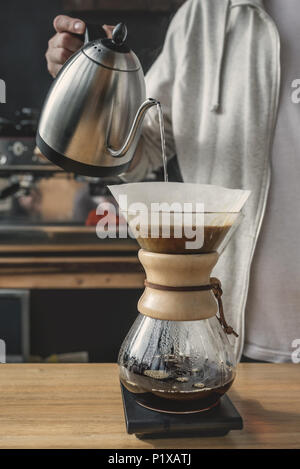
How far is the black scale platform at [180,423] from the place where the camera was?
23.4 inches

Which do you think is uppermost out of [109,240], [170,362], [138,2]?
[138,2]

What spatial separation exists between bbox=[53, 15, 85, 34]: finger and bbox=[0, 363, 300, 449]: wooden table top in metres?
0.60

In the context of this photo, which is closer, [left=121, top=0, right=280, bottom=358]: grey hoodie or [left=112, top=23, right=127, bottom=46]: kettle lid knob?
[left=112, top=23, right=127, bottom=46]: kettle lid knob

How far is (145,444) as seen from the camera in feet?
1.96

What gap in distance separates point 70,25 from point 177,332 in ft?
1.89

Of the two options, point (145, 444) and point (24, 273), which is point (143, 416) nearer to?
point (145, 444)

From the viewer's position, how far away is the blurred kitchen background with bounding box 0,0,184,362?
6.32ft

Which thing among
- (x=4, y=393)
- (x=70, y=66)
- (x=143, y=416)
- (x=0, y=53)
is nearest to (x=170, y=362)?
(x=143, y=416)

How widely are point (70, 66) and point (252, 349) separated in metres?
0.71

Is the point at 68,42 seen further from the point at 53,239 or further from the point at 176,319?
the point at 53,239

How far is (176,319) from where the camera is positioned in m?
0.62

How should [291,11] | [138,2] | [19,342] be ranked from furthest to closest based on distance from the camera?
[138,2] → [19,342] → [291,11]
